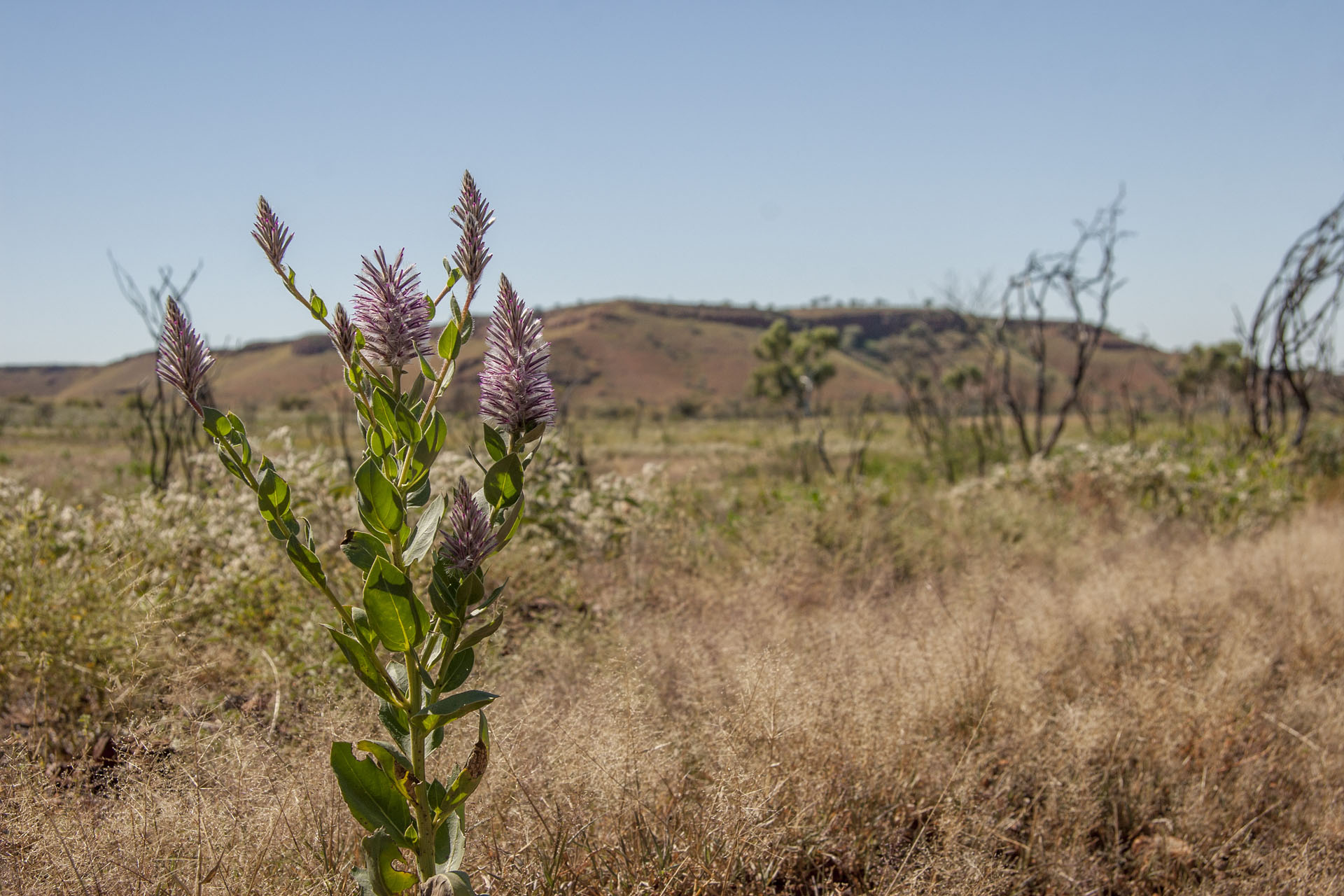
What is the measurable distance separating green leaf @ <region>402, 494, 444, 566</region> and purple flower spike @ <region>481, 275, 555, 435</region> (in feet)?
0.55

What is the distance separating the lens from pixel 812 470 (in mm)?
13906

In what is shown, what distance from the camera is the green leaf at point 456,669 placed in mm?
1436

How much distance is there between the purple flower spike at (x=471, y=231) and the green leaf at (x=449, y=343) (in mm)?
78

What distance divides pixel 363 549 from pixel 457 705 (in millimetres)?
289

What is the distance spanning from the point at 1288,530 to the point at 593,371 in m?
93.4

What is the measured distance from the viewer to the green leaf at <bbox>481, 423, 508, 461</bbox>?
1425 mm

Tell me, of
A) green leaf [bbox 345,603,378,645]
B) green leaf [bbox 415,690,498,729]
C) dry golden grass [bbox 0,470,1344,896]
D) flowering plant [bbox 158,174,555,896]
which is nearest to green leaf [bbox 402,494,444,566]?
flowering plant [bbox 158,174,555,896]

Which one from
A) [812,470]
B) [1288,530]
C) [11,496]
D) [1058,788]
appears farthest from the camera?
[812,470]

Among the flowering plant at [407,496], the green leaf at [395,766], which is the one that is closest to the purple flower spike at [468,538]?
the flowering plant at [407,496]

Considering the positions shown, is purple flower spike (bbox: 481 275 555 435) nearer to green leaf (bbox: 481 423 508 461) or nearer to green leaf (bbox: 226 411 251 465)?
green leaf (bbox: 481 423 508 461)

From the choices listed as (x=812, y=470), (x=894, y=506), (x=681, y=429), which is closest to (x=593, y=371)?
(x=681, y=429)

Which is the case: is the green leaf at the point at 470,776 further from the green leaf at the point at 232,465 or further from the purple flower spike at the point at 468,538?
the green leaf at the point at 232,465

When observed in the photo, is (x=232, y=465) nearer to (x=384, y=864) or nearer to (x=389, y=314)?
(x=389, y=314)

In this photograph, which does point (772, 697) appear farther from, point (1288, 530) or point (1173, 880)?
point (1288, 530)
